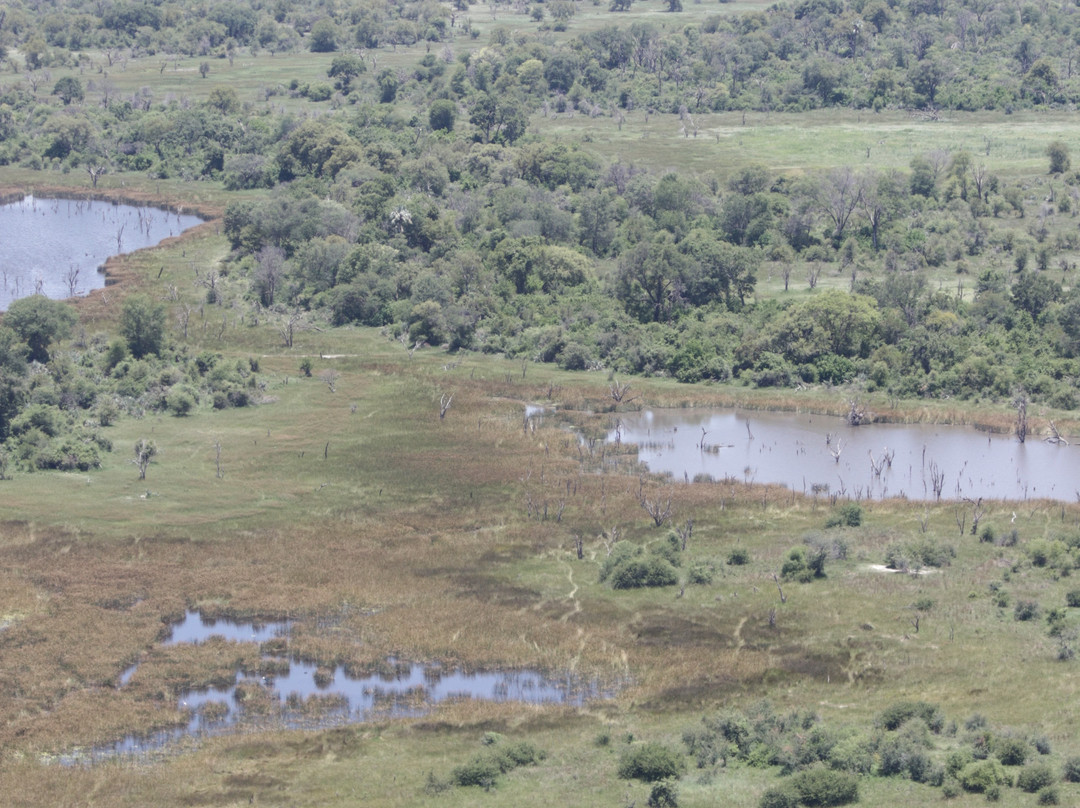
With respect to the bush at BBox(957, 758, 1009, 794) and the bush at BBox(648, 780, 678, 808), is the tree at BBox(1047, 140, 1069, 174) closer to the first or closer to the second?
the bush at BBox(957, 758, 1009, 794)

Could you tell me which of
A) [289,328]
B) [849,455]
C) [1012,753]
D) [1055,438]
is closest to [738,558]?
[849,455]

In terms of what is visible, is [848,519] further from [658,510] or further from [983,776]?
[983,776]

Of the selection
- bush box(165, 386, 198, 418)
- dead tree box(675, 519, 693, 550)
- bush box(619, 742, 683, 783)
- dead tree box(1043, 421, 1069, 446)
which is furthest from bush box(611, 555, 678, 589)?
bush box(165, 386, 198, 418)

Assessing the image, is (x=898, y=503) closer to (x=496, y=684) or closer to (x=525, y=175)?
(x=496, y=684)

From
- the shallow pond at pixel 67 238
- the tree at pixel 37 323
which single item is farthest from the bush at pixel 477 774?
the shallow pond at pixel 67 238

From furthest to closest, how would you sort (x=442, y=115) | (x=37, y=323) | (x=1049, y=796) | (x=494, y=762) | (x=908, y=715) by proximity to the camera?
1. (x=442, y=115)
2. (x=37, y=323)
3. (x=908, y=715)
4. (x=494, y=762)
5. (x=1049, y=796)

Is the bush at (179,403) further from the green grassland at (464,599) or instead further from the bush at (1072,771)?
the bush at (1072,771)
